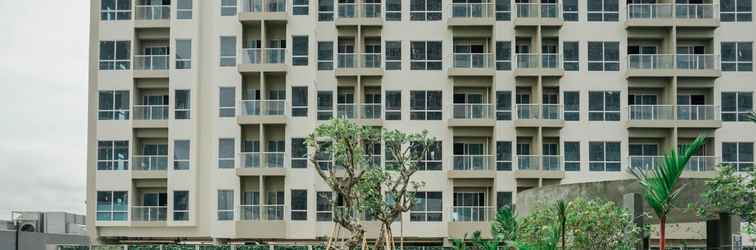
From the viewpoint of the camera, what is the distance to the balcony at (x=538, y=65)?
4438cm

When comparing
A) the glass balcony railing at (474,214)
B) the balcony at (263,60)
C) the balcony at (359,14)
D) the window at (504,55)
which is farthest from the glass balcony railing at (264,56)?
the glass balcony railing at (474,214)

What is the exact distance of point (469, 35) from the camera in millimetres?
44969

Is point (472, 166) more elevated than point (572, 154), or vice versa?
point (572, 154)

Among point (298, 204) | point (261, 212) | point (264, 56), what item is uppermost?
point (264, 56)

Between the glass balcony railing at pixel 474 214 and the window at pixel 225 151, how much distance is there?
10.8m

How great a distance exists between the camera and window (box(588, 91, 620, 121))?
45.1 meters

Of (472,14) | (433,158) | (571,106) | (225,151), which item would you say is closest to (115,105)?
(225,151)

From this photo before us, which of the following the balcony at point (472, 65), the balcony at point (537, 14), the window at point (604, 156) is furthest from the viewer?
the window at point (604, 156)

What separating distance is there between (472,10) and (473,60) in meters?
2.32

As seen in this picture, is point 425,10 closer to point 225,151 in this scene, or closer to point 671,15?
point 671,15

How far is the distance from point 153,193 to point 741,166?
2776 cm

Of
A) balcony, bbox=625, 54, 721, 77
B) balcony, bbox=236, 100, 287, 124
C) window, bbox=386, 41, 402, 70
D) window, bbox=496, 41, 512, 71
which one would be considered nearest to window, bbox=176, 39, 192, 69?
balcony, bbox=236, 100, 287, 124

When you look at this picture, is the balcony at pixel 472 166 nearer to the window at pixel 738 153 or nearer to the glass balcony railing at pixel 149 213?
the window at pixel 738 153

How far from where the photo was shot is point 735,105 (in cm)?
4509
